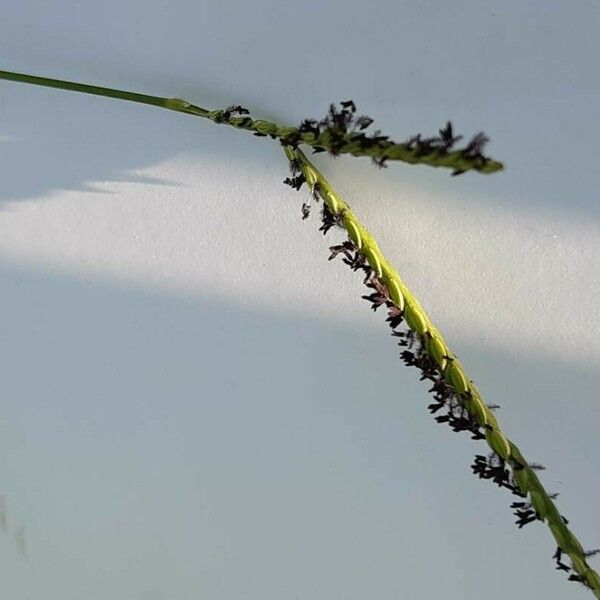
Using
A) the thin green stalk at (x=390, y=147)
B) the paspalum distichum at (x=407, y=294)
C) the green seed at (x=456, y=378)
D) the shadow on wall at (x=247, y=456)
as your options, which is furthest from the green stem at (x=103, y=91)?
the green seed at (x=456, y=378)

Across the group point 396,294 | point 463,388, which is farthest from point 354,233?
point 463,388

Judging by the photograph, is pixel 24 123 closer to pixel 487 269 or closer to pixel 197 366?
pixel 197 366

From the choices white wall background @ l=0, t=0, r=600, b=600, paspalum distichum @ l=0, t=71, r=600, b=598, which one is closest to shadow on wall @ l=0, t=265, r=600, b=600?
white wall background @ l=0, t=0, r=600, b=600

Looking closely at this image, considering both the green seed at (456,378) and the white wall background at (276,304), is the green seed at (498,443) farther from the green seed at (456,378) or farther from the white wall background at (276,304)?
the white wall background at (276,304)

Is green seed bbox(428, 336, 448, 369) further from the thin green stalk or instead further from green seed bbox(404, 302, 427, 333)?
the thin green stalk

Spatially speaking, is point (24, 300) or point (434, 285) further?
point (24, 300)

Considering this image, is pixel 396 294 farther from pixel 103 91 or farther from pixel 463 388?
pixel 103 91

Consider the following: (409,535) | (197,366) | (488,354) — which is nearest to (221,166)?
(197,366)
